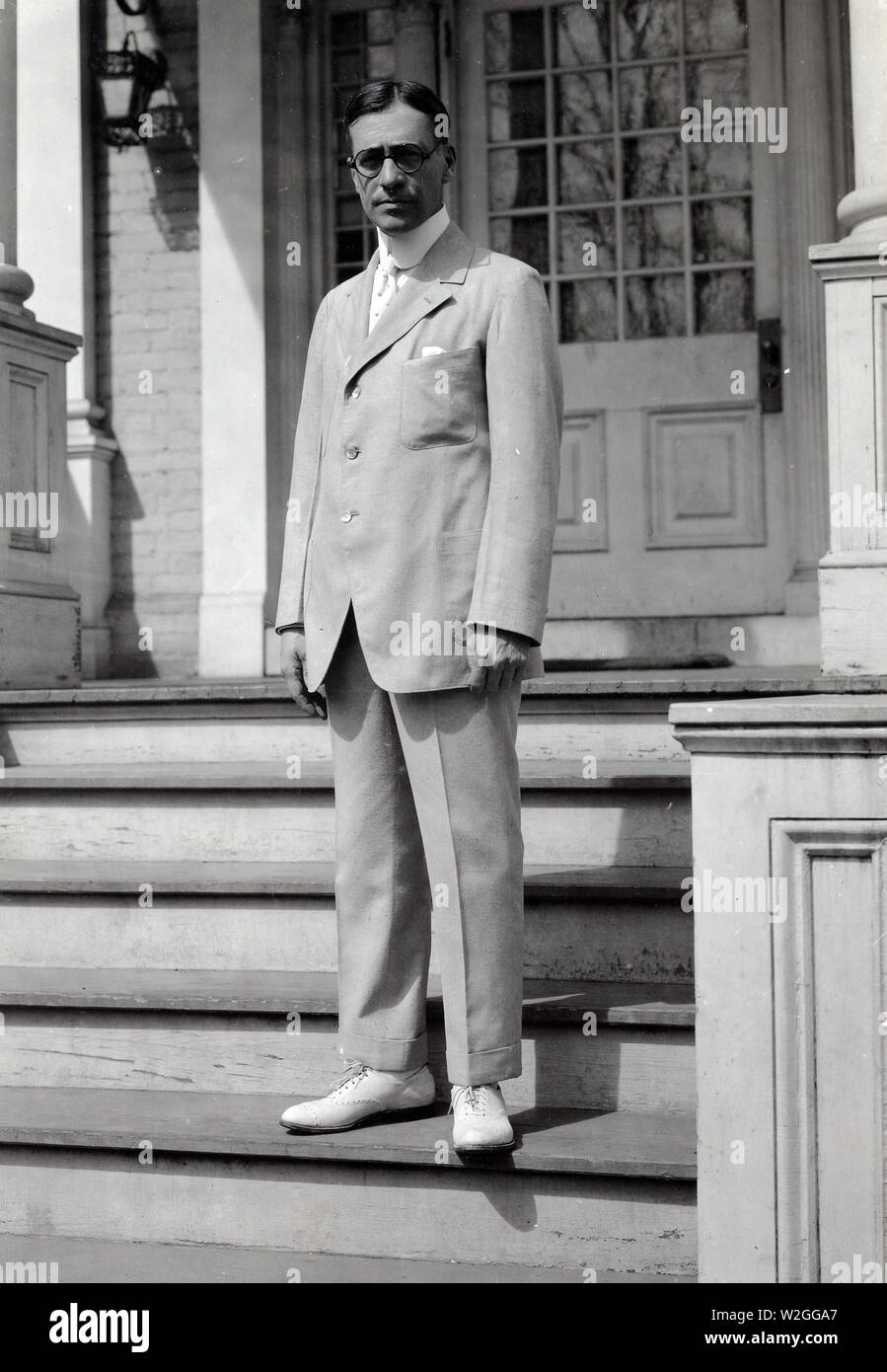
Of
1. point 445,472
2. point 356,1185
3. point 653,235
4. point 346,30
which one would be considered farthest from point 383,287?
point 346,30

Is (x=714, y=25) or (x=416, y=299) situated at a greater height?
(x=714, y=25)

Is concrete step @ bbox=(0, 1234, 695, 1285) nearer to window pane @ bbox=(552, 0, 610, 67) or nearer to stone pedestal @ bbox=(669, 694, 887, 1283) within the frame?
stone pedestal @ bbox=(669, 694, 887, 1283)

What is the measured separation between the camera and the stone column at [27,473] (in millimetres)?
4301

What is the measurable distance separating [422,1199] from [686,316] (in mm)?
3775

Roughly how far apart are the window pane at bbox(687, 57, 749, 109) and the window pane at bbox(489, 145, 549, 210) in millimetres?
594

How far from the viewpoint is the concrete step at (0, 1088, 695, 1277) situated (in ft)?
8.03

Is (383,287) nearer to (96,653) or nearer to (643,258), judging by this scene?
(643,258)

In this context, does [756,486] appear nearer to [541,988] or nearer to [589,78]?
[589,78]

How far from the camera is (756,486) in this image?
5.34 metres

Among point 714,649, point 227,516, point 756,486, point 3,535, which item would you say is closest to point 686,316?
point 756,486

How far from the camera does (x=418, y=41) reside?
5652 millimetres

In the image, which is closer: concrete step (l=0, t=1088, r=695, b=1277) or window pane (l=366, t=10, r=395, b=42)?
concrete step (l=0, t=1088, r=695, b=1277)

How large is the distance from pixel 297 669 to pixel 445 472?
0.46 meters

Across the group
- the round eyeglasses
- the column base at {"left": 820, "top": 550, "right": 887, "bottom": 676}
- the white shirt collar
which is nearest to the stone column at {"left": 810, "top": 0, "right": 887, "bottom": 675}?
the column base at {"left": 820, "top": 550, "right": 887, "bottom": 676}
